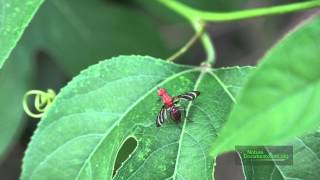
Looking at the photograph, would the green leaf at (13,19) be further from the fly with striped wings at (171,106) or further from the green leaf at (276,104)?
the green leaf at (276,104)

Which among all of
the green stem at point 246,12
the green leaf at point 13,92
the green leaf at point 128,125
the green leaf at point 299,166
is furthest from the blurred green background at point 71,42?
the green leaf at point 299,166

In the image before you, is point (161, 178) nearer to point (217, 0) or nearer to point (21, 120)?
point (21, 120)

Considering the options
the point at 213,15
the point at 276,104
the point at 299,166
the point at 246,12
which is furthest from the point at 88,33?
the point at 276,104

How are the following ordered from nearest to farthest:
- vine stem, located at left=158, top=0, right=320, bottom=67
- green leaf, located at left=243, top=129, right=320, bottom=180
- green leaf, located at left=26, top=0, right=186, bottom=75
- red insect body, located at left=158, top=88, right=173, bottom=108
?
1. green leaf, located at left=243, top=129, right=320, bottom=180
2. red insect body, located at left=158, top=88, right=173, bottom=108
3. vine stem, located at left=158, top=0, right=320, bottom=67
4. green leaf, located at left=26, top=0, right=186, bottom=75

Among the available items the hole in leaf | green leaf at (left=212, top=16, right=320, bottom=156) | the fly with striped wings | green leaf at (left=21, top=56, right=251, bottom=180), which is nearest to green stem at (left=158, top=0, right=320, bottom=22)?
green leaf at (left=21, top=56, right=251, bottom=180)

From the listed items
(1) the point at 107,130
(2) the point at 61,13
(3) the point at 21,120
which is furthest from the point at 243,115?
(2) the point at 61,13

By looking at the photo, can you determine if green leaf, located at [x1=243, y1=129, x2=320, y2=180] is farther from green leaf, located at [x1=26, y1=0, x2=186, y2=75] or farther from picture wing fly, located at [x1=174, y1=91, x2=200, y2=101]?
green leaf, located at [x1=26, y1=0, x2=186, y2=75]

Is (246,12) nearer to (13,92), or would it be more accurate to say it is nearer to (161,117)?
(161,117)
